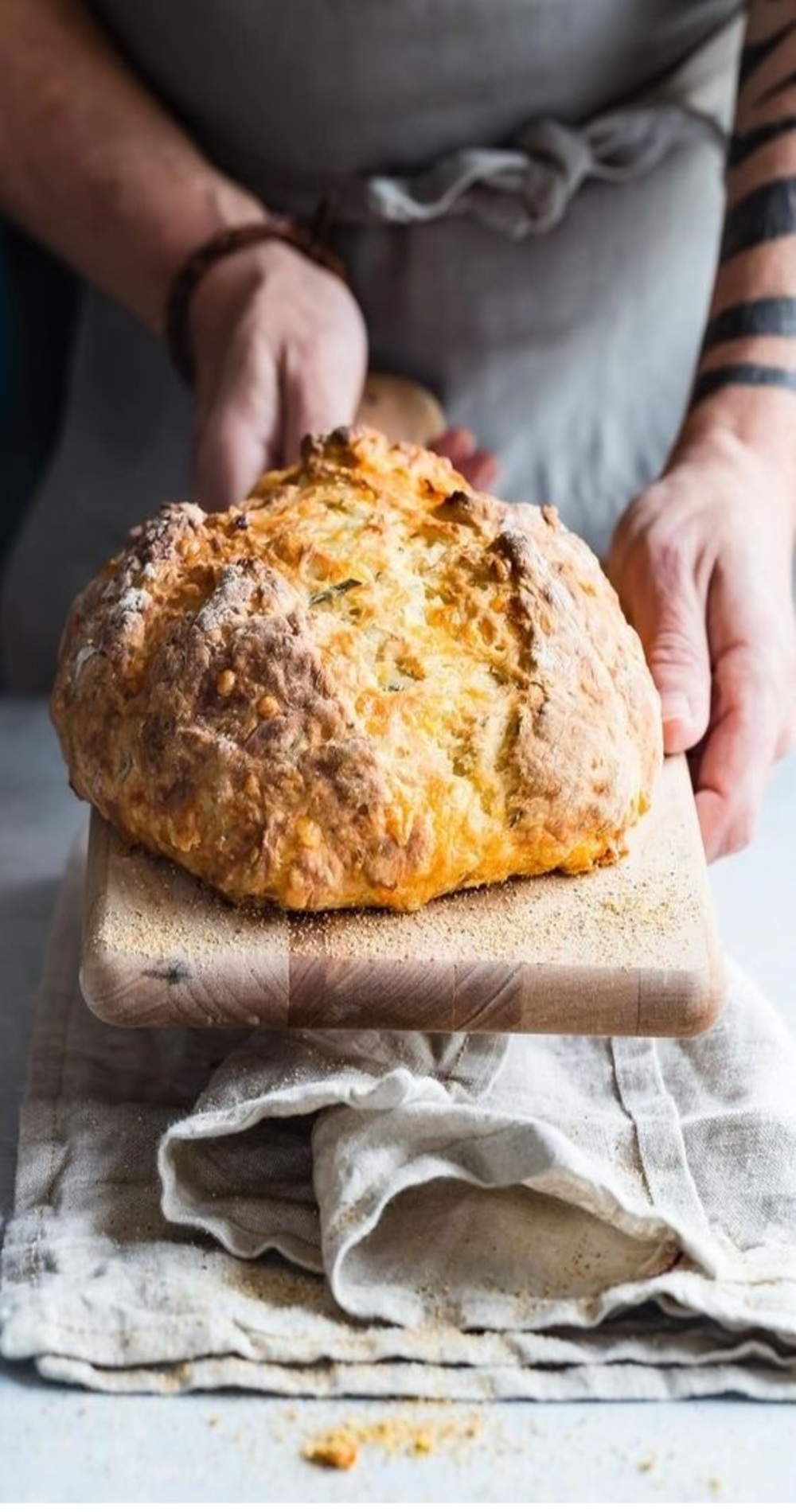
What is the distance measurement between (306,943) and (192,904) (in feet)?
0.28

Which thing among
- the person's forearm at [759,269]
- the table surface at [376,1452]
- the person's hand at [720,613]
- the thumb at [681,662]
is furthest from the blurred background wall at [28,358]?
the table surface at [376,1452]

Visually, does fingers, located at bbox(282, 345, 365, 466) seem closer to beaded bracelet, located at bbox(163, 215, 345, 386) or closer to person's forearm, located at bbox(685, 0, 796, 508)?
beaded bracelet, located at bbox(163, 215, 345, 386)

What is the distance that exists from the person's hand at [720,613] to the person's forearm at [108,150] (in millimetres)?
601

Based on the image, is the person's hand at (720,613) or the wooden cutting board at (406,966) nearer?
the wooden cutting board at (406,966)

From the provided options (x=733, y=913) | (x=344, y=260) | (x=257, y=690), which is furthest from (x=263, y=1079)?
(x=344, y=260)

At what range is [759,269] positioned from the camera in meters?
1.65

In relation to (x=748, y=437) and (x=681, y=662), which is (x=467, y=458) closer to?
(x=748, y=437)

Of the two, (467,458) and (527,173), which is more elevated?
(527,173)

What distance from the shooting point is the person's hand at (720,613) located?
1319mm

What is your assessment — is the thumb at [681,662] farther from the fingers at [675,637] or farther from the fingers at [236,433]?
the fingers at [236,433]

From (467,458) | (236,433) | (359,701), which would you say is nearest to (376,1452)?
(359,701)

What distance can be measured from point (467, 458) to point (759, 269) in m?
0.33

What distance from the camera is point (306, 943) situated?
3.59 feet

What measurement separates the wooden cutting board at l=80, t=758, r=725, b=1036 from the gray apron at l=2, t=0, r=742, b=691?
0.95 meters
